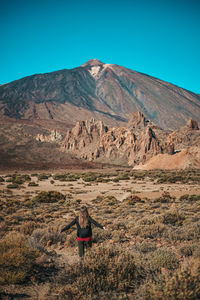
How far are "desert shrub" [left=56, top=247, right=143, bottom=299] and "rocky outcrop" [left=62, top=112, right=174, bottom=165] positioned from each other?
76296 millimetres

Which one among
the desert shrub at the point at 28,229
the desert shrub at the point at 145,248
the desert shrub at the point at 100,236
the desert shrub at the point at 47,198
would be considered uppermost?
the desert shrub at the point at 145,248

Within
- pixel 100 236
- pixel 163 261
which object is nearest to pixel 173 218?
pixel 100 236

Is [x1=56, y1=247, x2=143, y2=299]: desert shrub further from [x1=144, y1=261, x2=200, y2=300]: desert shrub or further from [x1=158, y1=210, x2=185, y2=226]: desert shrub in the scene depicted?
[x1=158, y1=210, x2=185, y2=226]: desert shrub

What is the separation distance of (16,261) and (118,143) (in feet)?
305

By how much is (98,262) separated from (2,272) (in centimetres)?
224

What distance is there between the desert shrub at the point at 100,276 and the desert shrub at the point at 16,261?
1.15 meters

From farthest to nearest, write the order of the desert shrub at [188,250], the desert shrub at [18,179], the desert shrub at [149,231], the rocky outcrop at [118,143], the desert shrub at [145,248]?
1. the rocky outcrop at [118,143]
2. the desert shrub at [18,179]
3. the desert shrub at [149,231]
4. the desert shrub at [145,248]
5. the desert shrub at [188,250]

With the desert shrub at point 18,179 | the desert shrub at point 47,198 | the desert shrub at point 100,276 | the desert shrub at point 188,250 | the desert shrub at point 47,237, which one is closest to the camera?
the desert shrub at point 100,276

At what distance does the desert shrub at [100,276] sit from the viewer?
4512mm

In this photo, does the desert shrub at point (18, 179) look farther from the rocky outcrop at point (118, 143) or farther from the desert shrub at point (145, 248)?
the rocky outcrop at point (118, 143)

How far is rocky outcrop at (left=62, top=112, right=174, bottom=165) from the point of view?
84.6 metres

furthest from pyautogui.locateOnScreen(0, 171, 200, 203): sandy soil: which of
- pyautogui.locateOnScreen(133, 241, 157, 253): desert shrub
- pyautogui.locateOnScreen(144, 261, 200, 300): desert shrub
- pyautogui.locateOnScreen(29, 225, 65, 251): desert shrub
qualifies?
pyautogui.locateOnScreen(144, 261, 200, 300): desert shrub

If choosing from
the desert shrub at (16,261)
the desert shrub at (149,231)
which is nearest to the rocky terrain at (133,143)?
the desert shrub at (149,231)

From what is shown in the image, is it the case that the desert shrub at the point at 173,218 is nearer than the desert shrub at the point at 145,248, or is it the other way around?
the desert shrub at the point at 145,248
